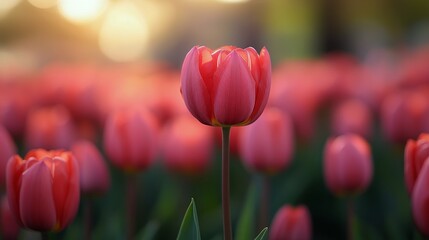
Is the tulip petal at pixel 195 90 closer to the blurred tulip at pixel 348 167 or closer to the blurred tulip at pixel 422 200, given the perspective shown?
the blurred tulip at pixel 422 200

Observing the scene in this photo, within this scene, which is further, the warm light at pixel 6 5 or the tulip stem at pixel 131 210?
the warm light at pixel 6 5

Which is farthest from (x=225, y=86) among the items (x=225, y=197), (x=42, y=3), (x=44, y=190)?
(x=42, y=3)

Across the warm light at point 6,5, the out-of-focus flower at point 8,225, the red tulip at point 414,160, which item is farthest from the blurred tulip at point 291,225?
the warm light at point 6,5

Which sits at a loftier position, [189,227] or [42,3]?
[42,3]

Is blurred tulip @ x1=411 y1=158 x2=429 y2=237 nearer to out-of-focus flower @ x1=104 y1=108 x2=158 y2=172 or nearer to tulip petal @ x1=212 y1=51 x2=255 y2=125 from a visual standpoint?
tulip petal @ x1=212 y1=51 x2=255 y2=125

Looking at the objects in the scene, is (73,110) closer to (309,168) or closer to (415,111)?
(309,168)

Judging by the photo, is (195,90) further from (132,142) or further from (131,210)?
(131,210)
